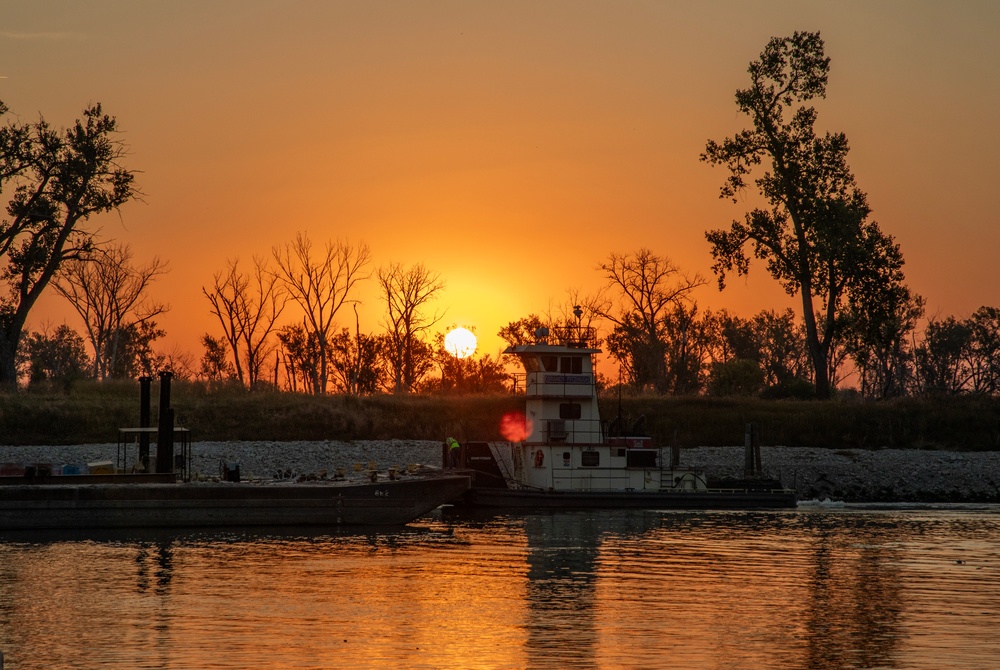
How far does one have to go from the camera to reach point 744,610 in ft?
84.5

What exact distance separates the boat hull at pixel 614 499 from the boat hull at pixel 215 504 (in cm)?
487

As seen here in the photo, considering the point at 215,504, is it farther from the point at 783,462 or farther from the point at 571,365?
the point at 783,462

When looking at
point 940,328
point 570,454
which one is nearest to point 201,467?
point 570,454

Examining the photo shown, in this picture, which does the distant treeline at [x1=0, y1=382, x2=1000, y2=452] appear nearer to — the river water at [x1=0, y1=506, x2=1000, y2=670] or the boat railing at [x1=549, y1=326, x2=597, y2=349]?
the boat railing at [x1=549, y1=326, x2=597, y2=349]

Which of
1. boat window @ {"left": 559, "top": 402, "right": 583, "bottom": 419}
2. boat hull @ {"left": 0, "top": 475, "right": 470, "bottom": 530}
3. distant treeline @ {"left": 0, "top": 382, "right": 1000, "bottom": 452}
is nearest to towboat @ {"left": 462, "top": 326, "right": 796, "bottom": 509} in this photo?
boat window @ {"left": 559, "top": 402, "right": 583, "bottom": 419}

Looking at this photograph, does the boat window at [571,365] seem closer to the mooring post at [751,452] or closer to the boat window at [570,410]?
the boat window at [570,410]

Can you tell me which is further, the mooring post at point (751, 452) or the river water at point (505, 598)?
the mooring post at point (751, 452)

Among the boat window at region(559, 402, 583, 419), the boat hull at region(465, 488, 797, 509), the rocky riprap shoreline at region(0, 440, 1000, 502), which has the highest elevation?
the boat window at region(559, 402, 583, 419)

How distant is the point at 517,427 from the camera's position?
51281mm

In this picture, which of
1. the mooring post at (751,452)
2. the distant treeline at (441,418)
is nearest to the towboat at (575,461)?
the mooring post at (751,452)

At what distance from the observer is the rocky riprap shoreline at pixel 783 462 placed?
5772 centimetres

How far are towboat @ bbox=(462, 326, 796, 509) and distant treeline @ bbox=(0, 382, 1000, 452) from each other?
15031 millimetres

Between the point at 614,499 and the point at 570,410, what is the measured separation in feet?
13.4

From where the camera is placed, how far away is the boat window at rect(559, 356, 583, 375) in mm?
48281
